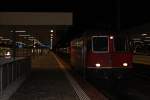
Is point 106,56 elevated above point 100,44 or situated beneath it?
situated beneath

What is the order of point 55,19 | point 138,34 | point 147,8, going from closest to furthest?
point 55,19
point 138,34
point 147,8

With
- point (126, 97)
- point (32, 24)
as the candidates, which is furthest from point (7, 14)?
point (126, 97)

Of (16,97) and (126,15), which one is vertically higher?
(126,15)

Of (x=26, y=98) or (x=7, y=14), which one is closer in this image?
(x=26, y=98)

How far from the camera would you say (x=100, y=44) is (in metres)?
23.0

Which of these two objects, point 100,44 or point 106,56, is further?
point 100,44

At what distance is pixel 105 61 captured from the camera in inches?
890

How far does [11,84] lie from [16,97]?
4.71 meters

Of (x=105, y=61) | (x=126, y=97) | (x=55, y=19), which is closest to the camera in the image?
(x=126, y=97)

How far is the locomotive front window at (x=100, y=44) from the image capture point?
22.7 metres

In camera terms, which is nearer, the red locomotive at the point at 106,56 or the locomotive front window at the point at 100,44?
the red locomotive at the point at 106,56

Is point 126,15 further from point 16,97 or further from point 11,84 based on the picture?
point 16,97

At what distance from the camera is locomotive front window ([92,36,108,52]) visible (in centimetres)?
2271

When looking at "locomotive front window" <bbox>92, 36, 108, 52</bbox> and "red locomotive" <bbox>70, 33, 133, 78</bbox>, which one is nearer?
"red locomotive" <bbox>70, 33, 133, 78</bbox>
